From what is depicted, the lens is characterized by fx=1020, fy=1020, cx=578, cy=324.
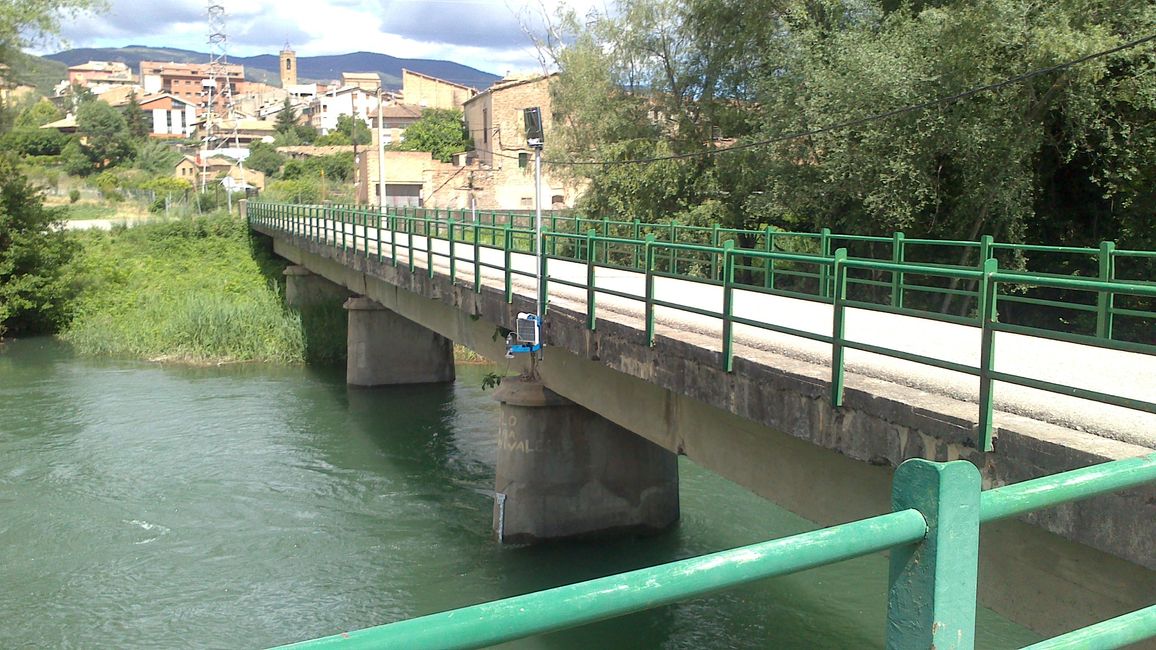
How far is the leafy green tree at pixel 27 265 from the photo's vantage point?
115 feet

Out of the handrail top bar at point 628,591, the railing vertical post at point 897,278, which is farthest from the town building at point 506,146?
the handrail top bar at point 628,591

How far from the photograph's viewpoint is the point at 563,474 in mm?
14703

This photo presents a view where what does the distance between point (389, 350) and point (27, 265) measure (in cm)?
1728

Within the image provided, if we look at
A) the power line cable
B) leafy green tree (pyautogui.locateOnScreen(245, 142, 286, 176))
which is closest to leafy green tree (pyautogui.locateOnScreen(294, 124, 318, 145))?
leafy green tree (pyautogui.locateOnScreen(245, 142, 286, 176))

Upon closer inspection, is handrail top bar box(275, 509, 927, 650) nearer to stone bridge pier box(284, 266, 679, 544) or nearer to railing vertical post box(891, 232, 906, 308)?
railing vertical post box(891, 232, 906, 308)

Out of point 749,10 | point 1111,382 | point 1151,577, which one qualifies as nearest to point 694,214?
point 749,10

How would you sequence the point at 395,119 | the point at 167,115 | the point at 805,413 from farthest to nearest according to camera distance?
the point at 167,115 → the point at 395,119 → the point at 805,413

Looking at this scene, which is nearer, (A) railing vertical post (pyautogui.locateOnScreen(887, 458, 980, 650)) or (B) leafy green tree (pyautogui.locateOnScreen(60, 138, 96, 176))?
(A) railing vertical post (pyautogui.locateOnScreen(887, 458, 980, 650))

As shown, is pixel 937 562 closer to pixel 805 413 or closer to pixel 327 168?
pixel 805 413

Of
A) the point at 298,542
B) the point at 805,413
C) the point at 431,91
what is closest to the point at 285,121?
the point at 431,91

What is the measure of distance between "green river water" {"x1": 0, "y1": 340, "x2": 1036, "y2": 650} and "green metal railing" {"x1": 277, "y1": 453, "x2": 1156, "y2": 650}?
555 centimetres

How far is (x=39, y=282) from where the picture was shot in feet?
117

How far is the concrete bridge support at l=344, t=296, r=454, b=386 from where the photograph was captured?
27125mm

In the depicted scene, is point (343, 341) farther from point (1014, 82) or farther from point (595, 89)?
point (1014, 82)
